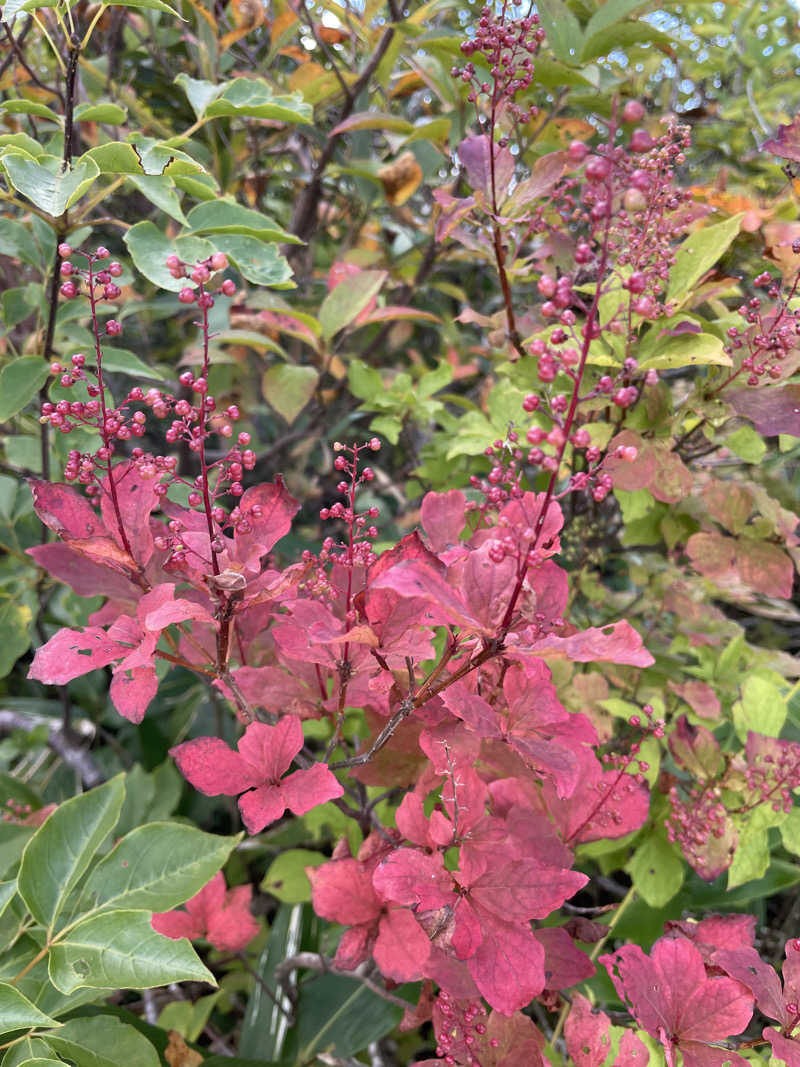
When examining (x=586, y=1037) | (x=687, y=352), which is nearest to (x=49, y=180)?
(x=687, y=352)

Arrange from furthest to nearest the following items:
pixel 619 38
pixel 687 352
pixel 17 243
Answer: pixel 619 38, pixel 17 243, pixel 687 352

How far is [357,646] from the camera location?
635 mm

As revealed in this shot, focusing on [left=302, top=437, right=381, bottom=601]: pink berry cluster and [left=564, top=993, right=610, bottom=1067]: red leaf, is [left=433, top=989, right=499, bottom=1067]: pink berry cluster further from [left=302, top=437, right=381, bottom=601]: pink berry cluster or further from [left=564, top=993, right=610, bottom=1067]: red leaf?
[left=302, top=437, right=381, bottom=601]: pink berry cluster

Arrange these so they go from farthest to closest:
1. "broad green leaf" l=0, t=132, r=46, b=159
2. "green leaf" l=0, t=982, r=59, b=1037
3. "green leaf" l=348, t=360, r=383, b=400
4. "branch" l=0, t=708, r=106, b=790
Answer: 1. "branch" l=0, t=708, r=106, b=790
2. "green leaf" l=348, t=360, r=383, b=400
3. "broad green leaf" l=0, t=132, r=46, b=159
4. "green leaf" l=0, t=982, r=59, b=1037

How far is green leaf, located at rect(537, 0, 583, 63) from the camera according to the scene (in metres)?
0.93

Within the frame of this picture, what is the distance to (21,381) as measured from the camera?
2.72 feet

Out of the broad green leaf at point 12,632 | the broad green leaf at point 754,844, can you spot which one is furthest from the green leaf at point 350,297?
the broad green leaf at point 754,844

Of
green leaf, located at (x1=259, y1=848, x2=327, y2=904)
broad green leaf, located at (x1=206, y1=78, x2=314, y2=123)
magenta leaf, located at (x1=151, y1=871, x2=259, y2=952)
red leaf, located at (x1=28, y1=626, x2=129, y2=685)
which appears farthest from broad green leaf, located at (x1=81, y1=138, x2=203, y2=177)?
green leaf, located at (x1=259, y1=848, x2=327, y2=904)

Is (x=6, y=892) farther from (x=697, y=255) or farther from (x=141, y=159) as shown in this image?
(x=697, y=255)

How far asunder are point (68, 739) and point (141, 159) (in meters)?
1.00

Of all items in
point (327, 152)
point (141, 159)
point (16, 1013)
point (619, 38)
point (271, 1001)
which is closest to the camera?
point (16, 1013)

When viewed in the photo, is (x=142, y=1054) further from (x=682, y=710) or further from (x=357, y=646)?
(x=682, y=710)

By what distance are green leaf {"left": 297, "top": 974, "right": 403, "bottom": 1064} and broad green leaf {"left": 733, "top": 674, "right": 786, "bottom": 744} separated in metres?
0.58

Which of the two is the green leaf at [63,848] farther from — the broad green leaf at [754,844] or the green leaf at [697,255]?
the green leaf at [697,255]
